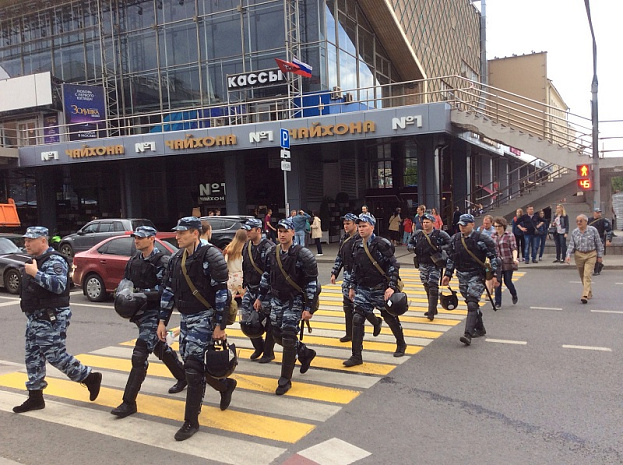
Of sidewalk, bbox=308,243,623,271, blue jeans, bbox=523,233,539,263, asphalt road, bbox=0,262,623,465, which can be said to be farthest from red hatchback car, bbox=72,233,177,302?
blue jeans, bbox=523,233,539,263

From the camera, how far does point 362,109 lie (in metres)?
24.7

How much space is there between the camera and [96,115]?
28875mm

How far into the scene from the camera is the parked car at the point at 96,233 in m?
16.6

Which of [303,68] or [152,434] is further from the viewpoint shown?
[303,68]

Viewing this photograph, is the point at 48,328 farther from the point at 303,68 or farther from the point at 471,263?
the point at 303,68

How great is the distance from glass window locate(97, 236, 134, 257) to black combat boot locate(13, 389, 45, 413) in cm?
633

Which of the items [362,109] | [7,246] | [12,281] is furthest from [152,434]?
[362,109]

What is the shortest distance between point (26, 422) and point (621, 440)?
17.9 ft

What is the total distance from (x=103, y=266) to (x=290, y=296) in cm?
734

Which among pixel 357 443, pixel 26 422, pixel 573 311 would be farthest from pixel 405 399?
pixel 573 311

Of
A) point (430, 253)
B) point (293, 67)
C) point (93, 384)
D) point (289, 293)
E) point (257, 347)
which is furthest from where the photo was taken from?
point (293, 67)

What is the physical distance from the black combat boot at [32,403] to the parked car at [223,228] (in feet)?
40.6

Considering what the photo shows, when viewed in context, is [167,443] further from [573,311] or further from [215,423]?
[573,311]

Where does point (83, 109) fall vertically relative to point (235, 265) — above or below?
above
